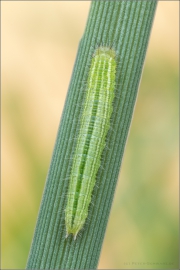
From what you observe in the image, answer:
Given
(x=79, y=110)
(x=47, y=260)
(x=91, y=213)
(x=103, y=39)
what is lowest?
(x=47, y=260)

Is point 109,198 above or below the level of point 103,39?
below

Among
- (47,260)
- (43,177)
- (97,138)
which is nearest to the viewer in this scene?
(47,260)

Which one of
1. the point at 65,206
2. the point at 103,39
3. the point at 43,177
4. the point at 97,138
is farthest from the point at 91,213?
the point at 43,177

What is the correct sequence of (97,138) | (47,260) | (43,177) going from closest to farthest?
(47,260), (97,138), (43,177)

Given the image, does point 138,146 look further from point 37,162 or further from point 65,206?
point 65,206

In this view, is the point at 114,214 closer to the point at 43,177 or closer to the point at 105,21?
the point at 43,177

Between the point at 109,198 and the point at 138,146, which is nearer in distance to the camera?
the point at 109,198

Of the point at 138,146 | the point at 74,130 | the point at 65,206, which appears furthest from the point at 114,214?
the point at 74,130
